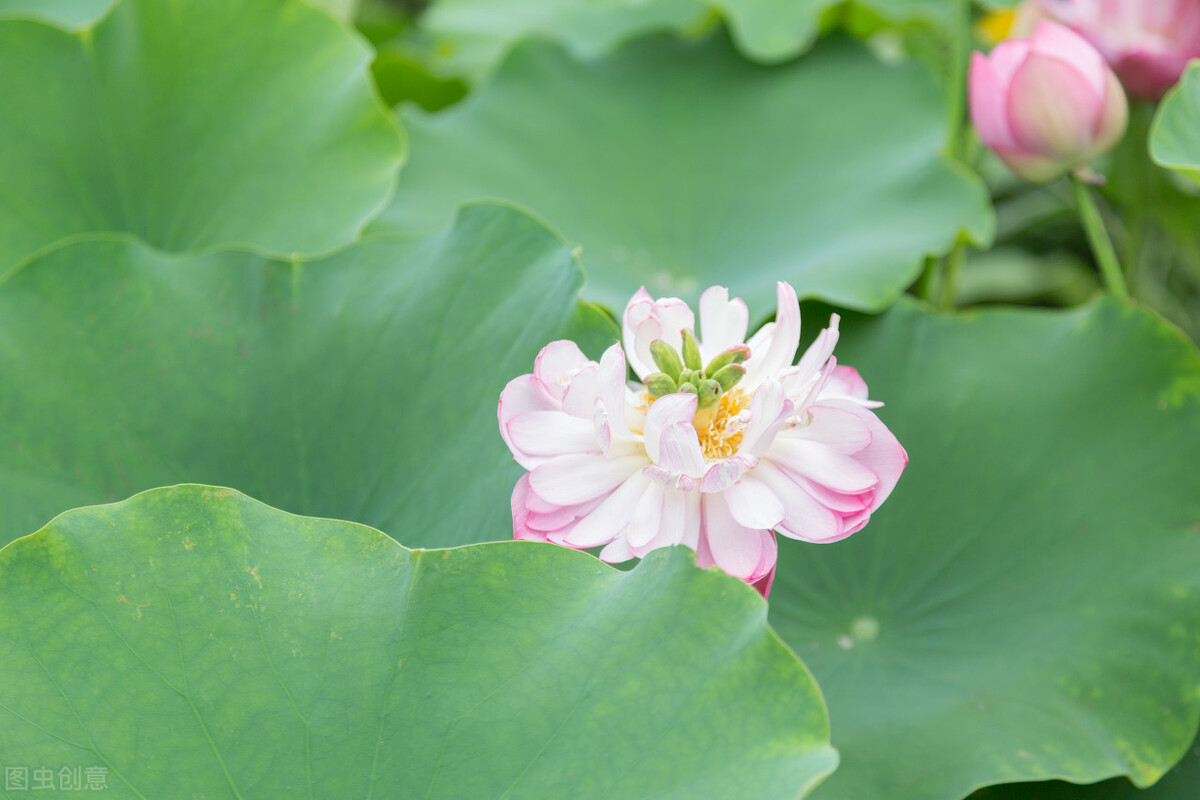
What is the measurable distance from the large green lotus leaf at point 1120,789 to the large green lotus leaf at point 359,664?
345 millimetres

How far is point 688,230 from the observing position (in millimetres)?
1028

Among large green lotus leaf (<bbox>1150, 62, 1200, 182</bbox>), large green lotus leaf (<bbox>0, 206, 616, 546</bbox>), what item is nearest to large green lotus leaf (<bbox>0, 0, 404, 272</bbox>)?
large green lotus leaf (<bbox>0, 206, 616, 546</bbox>)

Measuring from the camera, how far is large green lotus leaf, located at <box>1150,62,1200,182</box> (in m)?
0.67

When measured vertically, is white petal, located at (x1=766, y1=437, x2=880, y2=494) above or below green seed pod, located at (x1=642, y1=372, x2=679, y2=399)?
below

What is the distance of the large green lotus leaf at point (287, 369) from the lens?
26.3 inches

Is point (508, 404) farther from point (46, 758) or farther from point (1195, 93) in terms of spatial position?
point (1195, 93)

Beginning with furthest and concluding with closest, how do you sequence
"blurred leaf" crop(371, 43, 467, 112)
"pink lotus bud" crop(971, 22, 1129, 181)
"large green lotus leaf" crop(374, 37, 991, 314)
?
1. "blurred leaf" crop(371, 43, 467, 112)
2. "large green lotus leaf" crop(374, 37, 991, 314)
3. "pink lotus bud" crop(971, 22, 1129, 181)

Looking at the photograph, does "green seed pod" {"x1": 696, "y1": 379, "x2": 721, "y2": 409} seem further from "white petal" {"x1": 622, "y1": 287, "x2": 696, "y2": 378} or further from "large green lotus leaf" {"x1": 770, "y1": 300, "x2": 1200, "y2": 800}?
"large green lotus leaf" {"x1": 770, "y1": 300, "x2": 1200, "y2": 800}

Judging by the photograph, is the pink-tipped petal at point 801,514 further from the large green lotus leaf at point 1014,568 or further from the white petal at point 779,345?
the large green lotus leaf at point 1014,568

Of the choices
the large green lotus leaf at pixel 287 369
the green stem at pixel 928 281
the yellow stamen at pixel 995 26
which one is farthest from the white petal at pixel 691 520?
the yellow stamen at pixel 995 26

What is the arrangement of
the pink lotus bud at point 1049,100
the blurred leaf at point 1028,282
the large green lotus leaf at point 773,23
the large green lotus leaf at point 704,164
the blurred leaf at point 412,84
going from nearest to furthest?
the pink lotus bud at point 1049,100 → the large green lotus leaf at point 704,164 → the large green lotus leaf at point 773,23 → the blurred leaf at point 412,84 → the blurred leaf at point 1028,282

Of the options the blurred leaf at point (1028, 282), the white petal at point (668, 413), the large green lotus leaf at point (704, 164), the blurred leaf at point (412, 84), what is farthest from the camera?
the blurred leaf at point (1028, 282)

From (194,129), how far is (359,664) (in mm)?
637

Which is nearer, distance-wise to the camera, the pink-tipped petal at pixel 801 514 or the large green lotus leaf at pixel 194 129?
the pink-tipped petal at pixel 801 514
